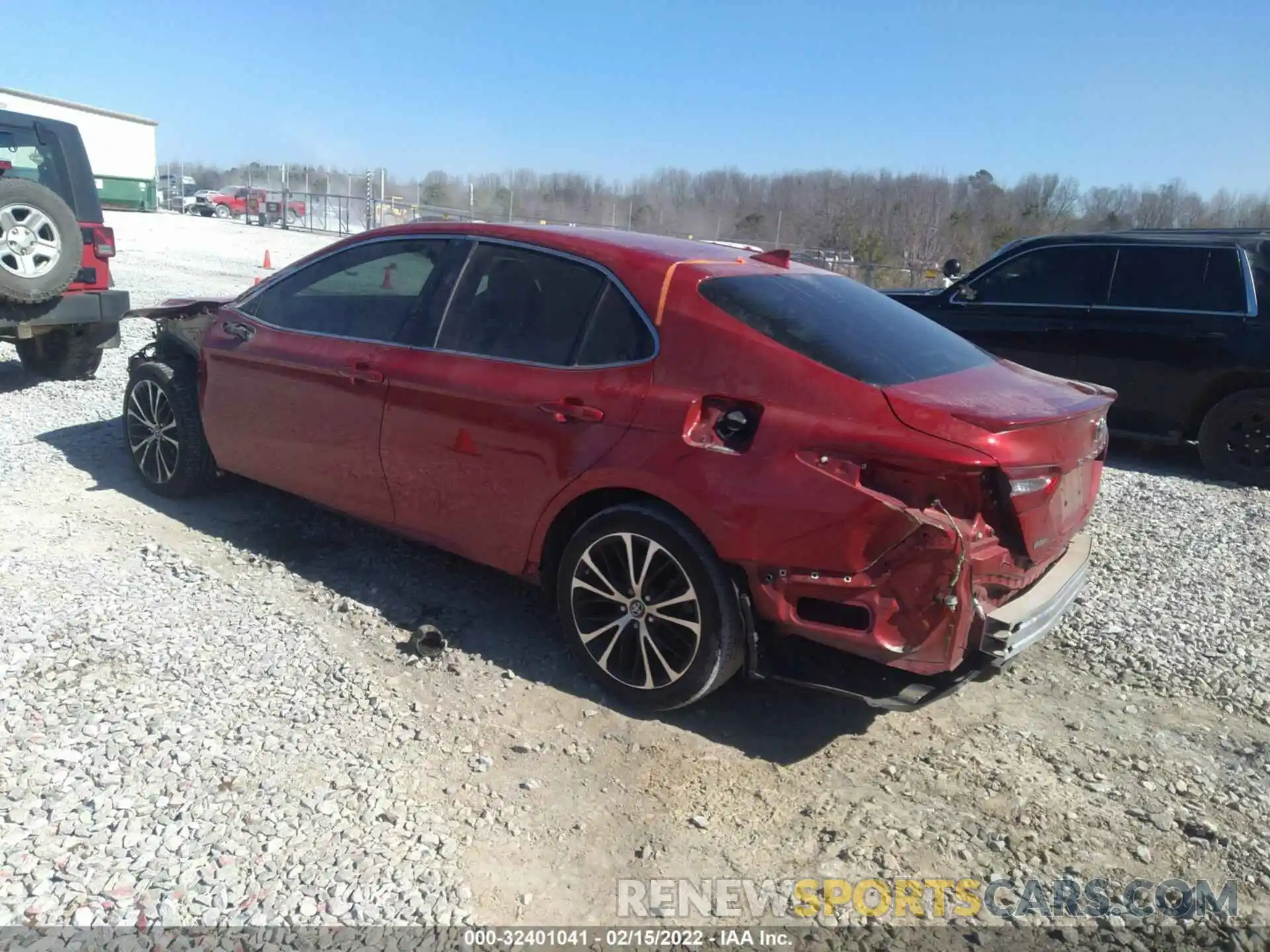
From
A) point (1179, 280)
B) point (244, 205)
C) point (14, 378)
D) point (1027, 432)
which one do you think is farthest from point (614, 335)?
point (244, 205)

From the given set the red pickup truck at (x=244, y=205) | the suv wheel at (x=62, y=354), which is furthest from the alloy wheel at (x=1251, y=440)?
the red pickup truck at (x=244, y=205)

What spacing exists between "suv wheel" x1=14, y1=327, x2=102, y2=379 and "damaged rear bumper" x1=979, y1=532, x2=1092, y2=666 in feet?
25.9

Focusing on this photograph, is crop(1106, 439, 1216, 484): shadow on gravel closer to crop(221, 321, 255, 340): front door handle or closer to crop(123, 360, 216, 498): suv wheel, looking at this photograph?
crop(221, 321, 255, 340): front door handle

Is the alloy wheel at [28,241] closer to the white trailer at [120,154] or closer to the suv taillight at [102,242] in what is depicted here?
the suv taillight at [102,242]

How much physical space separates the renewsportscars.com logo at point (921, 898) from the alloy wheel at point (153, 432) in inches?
156

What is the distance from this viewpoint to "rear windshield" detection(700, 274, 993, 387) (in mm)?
3330

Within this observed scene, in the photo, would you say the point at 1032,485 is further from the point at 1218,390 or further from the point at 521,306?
the point at 1218,390

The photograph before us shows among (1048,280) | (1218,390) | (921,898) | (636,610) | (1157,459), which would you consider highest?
(1048,280)

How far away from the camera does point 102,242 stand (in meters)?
7.95

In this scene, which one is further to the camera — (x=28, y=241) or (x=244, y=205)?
(x=244, y=205)

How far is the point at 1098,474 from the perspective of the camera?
3.92 m

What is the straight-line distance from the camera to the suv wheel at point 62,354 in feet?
26.5

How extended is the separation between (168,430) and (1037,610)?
4670 mm

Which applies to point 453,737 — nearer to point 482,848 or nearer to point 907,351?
point 482,848
